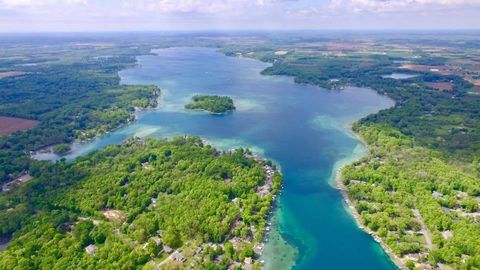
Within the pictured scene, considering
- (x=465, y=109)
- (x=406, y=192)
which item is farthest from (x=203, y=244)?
(x=465, y=109)

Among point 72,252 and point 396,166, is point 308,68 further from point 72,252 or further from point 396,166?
point 72,252

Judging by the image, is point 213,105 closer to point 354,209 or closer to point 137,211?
point 137,211

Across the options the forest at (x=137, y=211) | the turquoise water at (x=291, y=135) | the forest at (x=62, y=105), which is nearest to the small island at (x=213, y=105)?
the turquoise water at (x=291, y=135)

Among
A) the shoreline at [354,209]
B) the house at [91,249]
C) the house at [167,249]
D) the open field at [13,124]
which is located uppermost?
the open field at [13,124]

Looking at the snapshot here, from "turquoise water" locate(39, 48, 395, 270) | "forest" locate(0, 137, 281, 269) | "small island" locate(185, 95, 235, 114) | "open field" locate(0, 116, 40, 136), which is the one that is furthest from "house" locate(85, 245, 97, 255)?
"small island" locate(185, 95, 235, 114)

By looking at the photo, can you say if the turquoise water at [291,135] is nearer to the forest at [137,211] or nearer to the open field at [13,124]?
the forest at [137,211]

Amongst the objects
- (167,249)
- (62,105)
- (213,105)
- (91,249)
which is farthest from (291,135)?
(62,105)

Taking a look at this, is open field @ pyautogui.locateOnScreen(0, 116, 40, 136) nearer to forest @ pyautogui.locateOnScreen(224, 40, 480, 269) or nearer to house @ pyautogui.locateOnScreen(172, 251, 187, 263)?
house @ pyautogui.locateOnScreen(172, 251, 187, 263)
